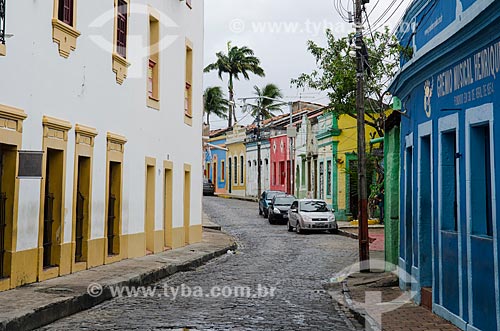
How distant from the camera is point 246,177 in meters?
57.9

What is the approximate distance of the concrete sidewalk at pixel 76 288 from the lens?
970 cm

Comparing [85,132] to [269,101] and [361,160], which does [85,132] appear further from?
[269,101]

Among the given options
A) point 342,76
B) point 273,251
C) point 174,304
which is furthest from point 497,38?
point 273,251

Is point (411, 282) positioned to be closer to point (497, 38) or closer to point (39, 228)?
point (497, 38)

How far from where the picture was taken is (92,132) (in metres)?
15.2

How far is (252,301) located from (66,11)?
6.51 meters

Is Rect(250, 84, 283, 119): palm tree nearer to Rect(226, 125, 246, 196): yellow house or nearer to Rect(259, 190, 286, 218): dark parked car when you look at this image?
Rect(226, 125, 246, 196): yellow house

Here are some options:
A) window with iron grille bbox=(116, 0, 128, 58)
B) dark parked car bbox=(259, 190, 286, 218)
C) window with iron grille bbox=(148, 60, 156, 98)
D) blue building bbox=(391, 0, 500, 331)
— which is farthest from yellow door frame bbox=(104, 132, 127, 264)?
dark parked car bbox=(259, 190, 286, 218)

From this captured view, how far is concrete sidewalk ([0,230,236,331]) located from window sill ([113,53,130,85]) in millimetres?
4188

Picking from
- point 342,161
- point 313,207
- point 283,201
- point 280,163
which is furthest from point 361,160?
point 280,163

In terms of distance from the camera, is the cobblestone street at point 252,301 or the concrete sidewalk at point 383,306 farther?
the cobblestone street at point 252,301

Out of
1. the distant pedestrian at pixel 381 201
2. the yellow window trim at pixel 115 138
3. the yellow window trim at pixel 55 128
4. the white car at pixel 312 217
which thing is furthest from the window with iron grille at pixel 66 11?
the distant pedestrian at pixel 381 201

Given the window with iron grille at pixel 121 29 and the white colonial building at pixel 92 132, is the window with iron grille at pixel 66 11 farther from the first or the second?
the window with iron grille at pixel 121 29

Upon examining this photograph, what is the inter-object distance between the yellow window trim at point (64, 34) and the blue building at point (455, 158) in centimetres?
608
